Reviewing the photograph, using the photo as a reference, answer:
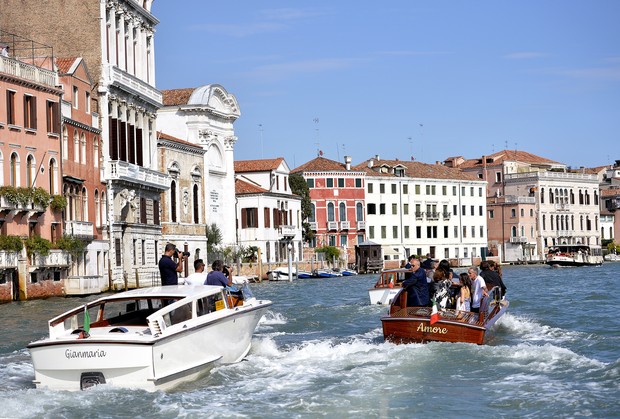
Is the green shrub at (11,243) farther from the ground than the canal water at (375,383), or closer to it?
farther from the ground

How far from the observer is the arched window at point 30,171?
37.0m

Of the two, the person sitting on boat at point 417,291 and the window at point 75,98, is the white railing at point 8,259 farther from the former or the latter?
the person sitting on boat at point 417,291

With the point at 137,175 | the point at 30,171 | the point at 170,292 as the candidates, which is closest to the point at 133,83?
the point at 137,175

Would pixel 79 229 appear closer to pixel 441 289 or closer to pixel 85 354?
pixel 441 289

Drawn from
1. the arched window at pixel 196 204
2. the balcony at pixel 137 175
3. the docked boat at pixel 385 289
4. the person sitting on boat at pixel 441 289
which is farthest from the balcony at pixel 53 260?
the person sitting on boat at pixel 441 289

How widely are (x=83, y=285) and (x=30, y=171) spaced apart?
4.24 meters

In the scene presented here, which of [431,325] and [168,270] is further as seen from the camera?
[168,270]

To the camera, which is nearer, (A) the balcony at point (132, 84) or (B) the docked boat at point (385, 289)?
(B) the docked boat at point (385, 289)

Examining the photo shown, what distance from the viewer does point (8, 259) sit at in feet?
114

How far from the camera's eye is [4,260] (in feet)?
113

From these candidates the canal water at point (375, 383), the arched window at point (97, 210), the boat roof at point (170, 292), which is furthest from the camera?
the arched window at point (97, 210)

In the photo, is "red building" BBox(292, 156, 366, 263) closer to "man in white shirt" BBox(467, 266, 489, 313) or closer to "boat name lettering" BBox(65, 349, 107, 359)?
"man in white shirt" BBox(467, 266, 489, 313)

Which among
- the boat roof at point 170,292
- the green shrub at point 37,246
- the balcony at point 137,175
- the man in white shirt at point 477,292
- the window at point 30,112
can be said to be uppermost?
the window at point 30,112

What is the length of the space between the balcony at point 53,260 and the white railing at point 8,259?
1.12 meters
